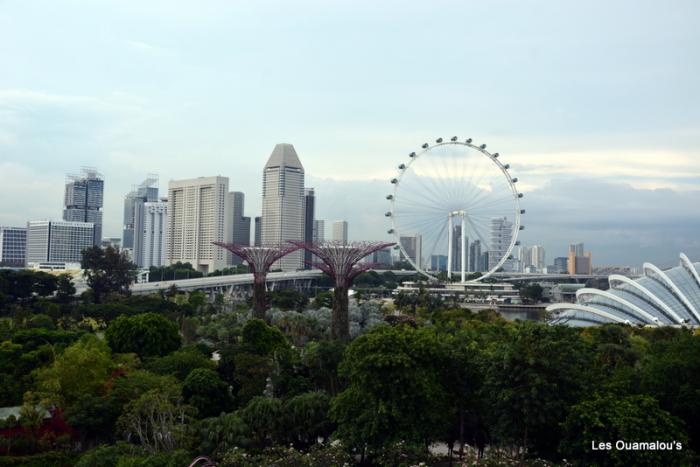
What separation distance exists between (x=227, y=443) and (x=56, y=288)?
5109 cm

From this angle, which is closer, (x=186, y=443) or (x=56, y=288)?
(x=186, y=443)

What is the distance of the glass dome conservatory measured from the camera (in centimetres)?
4984

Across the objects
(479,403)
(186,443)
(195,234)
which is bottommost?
(186,443)

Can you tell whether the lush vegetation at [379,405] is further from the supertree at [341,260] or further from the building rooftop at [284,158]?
the building rooftop at [284,158]

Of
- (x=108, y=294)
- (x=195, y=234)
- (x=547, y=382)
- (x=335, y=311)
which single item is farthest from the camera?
(x=195, y=234)

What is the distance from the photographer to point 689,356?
20.4 meters

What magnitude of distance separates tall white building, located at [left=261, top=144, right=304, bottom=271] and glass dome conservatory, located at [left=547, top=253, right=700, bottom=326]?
124 m

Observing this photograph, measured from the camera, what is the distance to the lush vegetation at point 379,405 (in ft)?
60.5

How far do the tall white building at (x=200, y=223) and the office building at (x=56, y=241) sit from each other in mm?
23700

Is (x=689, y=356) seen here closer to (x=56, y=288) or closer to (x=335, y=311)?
(x=335, y=311)

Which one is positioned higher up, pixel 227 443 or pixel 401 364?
pixel 401 364

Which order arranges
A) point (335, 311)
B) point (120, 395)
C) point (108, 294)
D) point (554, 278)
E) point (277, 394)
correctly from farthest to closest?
point (554, 278)
point (108, 294)
point (335, 311)
point (277, 394)
point (120, 395)

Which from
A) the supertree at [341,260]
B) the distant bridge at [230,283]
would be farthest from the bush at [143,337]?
the distant bridge at [230,283]

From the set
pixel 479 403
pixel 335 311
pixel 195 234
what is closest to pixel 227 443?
pixel 479 403
